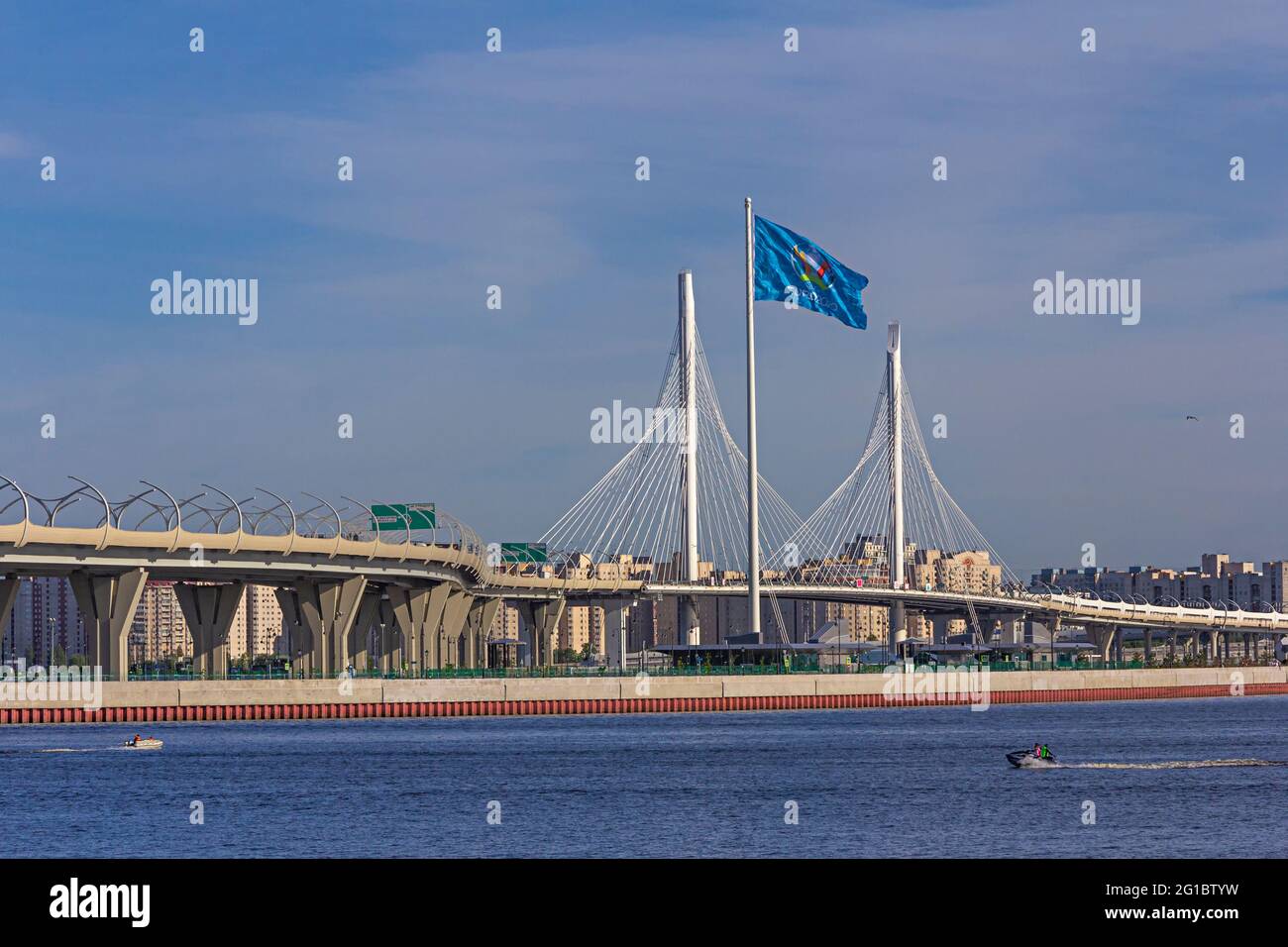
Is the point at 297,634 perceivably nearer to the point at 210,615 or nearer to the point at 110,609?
the point at 210,615

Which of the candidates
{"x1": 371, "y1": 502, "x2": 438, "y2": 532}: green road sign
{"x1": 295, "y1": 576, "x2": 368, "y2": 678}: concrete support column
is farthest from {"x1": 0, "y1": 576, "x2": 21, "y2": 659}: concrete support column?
{"x1": 371, "y1": 502, "x2": 438, "y2": 532}: green road sign

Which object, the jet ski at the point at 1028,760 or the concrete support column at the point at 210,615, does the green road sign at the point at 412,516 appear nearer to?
the concrete support column at the point at 210,615

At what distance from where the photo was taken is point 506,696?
106m

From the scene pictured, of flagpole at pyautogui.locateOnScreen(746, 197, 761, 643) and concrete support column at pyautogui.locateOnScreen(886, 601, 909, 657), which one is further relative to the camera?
concrete support column at pyautogui.locateOnScreen(886, 601, 909, 657)

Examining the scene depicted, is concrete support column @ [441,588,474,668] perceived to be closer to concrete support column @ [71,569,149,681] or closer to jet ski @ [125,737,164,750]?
concrete support column @ [71,569,149,681]

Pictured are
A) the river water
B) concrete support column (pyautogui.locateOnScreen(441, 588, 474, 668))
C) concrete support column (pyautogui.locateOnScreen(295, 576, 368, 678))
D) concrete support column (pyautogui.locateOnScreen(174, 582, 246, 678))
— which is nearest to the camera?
the river water

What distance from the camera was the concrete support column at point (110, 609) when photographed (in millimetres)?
91688

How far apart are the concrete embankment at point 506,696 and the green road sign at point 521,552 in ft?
170

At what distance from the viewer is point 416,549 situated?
371ft

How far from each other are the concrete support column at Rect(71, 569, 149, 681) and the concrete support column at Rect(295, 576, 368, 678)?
1642 centimetres

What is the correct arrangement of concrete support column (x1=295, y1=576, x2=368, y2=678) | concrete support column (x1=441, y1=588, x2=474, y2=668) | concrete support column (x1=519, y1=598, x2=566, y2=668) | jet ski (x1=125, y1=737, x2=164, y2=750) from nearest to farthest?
jet ski (x1=125, y1=737, x2=164, y2=750) → concrete support column (x1=295, y1=576, x2=368, y2=678) → concrete support column (x1=441, y1=588, x2=474, y2=668) → concrete support column (x1=519, y1=598, x2=566, y2=668)

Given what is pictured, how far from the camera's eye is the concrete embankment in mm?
93250

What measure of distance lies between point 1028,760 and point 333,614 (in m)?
54.6

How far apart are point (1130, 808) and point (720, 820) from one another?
1205 centimetres
